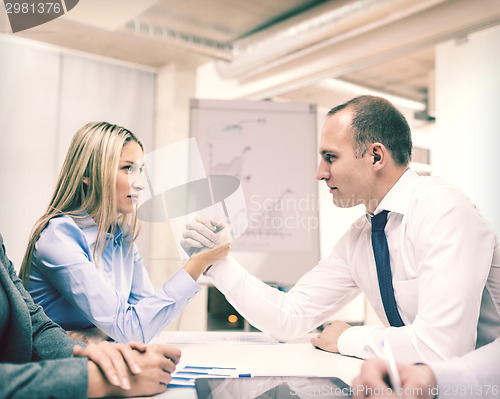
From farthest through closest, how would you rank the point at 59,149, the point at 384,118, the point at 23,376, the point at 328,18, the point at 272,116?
the point at 59,149
the point at 328,18
the point at 272,116
the point at 384,118
the point at 23,376

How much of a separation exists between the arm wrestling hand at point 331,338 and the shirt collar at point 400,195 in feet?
1.15

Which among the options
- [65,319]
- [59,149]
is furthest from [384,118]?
[59,149]

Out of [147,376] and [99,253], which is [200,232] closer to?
[99,253]

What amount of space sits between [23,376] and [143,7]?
270 cm

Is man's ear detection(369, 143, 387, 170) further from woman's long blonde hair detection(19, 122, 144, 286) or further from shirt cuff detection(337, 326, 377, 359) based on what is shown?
woman's long blonde hair detection(19, 122, 144, 286)

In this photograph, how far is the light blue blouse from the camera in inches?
49.4

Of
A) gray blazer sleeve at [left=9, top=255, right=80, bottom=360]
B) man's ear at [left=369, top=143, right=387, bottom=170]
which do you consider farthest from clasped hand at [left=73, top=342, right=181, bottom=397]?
man's ear at [left=369, top=143, right=387, bottom=170]

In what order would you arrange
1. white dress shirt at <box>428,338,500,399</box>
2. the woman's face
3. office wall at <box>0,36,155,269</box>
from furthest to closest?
office wall at <box>0,36,155,269</box> < the woman's face < white dress shirt at <box>428,338,500,399</box>

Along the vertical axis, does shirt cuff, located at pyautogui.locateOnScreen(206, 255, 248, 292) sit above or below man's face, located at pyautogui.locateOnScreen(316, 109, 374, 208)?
below

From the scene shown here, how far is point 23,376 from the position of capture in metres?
0.70

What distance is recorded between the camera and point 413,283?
1.20 metres

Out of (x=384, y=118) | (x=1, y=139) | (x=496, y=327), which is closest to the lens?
(x=496, y=327)

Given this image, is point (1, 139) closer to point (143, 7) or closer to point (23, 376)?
point (143, 7)

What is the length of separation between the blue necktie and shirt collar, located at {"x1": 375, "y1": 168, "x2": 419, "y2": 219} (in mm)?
60
